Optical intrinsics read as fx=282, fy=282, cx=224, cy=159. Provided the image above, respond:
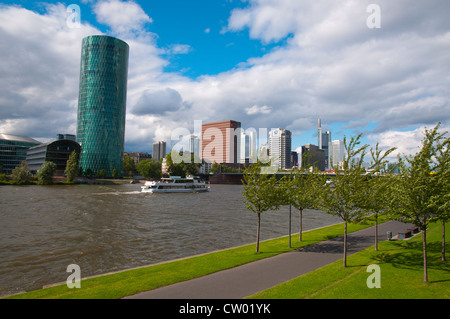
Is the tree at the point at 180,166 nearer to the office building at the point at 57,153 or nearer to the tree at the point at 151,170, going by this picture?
the tree at the point at 151,170

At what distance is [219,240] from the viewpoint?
91.8ft

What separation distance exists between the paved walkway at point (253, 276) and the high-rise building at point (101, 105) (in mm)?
177860

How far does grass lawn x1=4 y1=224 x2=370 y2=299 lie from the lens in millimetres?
12289

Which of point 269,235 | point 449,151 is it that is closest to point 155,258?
point 269,235

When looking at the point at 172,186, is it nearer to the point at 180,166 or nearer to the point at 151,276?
the point at 180,166

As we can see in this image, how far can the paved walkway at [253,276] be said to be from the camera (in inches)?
Answer: 472

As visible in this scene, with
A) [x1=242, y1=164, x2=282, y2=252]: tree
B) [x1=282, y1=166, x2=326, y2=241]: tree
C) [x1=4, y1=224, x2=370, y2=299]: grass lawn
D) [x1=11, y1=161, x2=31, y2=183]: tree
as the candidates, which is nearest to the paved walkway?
[x1=4, y1=224, x2=370, y2=299]: grass lawn

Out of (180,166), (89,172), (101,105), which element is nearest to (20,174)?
(89,172)

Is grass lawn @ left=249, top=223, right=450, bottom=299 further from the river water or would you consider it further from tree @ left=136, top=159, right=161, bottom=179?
tree @ left=136, top=159, right=161, bottom=179

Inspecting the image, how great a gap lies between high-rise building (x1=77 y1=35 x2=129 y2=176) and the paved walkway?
178 m

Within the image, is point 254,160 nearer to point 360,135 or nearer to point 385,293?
point 360,135

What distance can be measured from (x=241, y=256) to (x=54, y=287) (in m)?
10.6

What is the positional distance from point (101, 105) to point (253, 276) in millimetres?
187635

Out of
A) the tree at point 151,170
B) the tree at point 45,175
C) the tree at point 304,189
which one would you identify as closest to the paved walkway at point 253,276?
the tree at point 304,189
